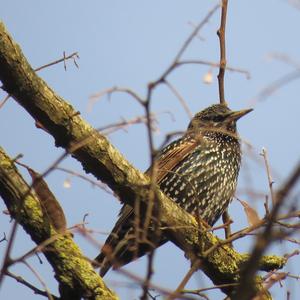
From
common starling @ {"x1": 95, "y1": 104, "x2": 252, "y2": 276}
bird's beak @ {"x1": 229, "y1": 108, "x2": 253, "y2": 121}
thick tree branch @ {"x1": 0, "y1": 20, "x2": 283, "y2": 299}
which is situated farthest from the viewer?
bird's beak @ {"x1": 229, "y1": 108, "x2": 253, "y2": 121}

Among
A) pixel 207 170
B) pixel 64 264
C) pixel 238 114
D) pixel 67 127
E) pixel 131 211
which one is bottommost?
pixel 64 264

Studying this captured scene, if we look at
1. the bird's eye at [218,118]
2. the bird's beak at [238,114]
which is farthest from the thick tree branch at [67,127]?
the bird's eye at [218,118]

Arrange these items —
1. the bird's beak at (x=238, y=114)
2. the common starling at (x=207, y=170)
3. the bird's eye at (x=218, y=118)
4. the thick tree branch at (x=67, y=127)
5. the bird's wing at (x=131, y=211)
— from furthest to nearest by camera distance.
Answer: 1. the bird's eye at (x=218, y=118)
2. the bird's beak at (x=238, y=114)
3. the common starling at (x=207, y=170)
4. the bird's wing at (x=131, y=211)
5. the thick tree branch at (x=67, y=127)

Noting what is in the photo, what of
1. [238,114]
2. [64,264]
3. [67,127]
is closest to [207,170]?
[238,114]

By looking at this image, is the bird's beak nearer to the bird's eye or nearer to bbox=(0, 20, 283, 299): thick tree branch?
the bird's eye

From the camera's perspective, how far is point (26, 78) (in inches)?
160

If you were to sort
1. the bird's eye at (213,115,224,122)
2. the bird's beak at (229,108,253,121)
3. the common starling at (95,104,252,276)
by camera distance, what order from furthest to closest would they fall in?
the bird's eye at (213,115,224,122) < the bird's beak at (229,108,253,121) < the common starling at (95,104,252,276)

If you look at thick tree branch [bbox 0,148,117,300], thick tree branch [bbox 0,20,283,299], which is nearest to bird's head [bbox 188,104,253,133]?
thick tree branch [bbox 0,20,283,299]

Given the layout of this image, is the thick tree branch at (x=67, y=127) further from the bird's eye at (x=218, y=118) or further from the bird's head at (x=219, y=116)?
the bird's eye at (x=218, y=118)

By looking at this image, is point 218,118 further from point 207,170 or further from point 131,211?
point 131,211

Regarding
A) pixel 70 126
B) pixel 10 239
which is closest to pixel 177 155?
pixel 70 126

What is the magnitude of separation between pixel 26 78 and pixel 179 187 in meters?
2.92

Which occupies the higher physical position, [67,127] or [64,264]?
[67,127]

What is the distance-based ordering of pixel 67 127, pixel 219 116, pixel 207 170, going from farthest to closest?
1. pixel 219 116
2. pixel 207 170
3. pixel 67 127
